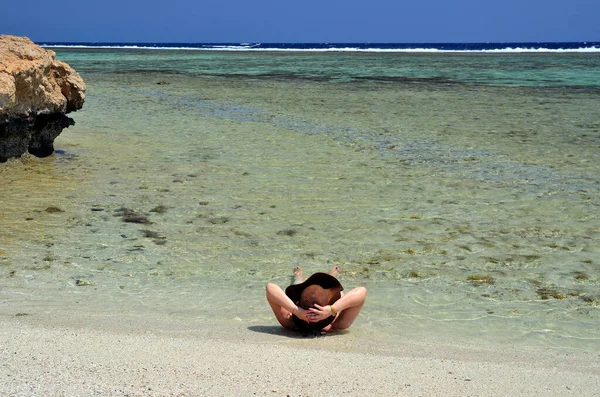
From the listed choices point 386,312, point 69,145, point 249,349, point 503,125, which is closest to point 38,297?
point 249,349

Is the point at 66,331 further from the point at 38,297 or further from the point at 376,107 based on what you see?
the point at 376,107

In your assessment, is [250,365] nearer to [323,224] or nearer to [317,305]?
[317,305]

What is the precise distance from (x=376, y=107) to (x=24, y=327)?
13734 millimetres

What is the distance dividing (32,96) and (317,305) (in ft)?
20.5

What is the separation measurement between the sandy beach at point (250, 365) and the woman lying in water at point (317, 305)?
87 mm

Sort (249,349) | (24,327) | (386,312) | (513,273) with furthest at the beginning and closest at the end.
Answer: (513,273) < (386,312) < (24,327) < (249,349)

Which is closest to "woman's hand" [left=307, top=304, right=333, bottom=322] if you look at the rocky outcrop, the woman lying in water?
the woman lying in water

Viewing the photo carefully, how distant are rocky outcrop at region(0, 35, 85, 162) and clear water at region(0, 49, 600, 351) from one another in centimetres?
30

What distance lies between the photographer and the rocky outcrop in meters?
8.76

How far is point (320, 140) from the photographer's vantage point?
40.7 ft

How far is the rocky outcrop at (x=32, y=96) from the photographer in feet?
28.7

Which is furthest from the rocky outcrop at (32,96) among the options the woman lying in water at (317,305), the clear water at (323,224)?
the woman lying in water at (317,305)

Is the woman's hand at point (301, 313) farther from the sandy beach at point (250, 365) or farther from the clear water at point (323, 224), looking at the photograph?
the clear water at point (323, 224)

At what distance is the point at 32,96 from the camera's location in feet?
30.6
